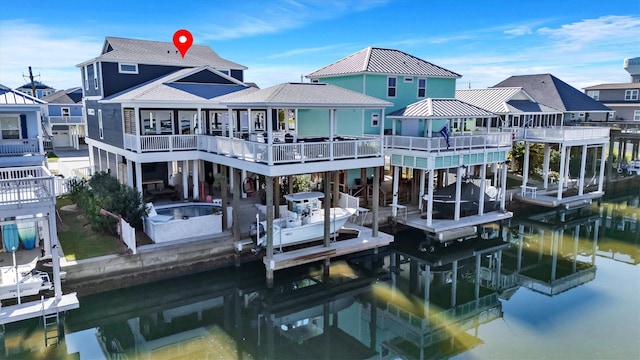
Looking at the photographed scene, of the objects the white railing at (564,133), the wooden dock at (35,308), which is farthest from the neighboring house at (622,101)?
the wooden dock at (35,308)

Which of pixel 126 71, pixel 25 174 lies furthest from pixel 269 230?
pixel 126 71

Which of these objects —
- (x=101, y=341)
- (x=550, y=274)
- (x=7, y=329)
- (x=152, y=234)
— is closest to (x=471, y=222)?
(x=550, y=274)

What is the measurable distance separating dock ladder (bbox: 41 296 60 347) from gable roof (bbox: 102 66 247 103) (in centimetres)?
923

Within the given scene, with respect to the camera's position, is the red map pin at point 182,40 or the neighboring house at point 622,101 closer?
the red map pin at point 182,40

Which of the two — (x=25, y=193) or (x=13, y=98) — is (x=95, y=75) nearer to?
(x=13, y=98)

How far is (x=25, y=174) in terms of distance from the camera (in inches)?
645

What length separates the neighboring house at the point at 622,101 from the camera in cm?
4072

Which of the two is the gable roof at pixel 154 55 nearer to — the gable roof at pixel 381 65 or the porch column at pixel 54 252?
the gable roof at pixel 381 65

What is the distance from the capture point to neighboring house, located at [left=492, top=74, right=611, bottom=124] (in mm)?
35875

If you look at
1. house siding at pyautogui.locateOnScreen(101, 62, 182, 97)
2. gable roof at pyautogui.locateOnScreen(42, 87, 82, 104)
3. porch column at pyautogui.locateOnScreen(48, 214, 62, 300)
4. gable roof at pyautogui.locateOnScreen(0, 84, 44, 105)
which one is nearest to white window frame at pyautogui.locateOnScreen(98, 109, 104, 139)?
house siding at pyautogui.locateOnScreen(101, 62, 182, 97)

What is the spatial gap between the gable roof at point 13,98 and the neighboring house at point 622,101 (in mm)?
41485

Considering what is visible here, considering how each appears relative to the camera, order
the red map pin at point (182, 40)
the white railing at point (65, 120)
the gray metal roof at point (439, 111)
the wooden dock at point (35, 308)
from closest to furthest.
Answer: the wooden dock at point (35, 308)
the gray metal roof at point (439, 111)
the red map pin at point (182, 40)
the white railing at point (65, 120)

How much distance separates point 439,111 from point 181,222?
1309cm

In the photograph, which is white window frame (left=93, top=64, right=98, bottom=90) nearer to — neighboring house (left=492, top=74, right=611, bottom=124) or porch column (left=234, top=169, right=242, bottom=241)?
porch column (left=234, top=169, right=242, bottom=241)
